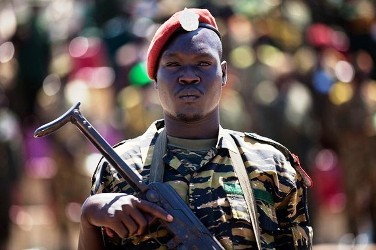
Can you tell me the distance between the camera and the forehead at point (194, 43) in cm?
477

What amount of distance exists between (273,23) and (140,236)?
295 inches

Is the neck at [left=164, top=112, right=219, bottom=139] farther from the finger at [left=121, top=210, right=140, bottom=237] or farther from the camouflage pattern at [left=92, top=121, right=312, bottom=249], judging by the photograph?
the finger at [left=121, top=210, right=140, bottom=237]

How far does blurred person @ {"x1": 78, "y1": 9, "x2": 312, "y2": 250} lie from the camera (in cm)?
469

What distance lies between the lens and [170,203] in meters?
4.62

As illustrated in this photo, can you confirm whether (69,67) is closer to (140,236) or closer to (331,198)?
(331,198)

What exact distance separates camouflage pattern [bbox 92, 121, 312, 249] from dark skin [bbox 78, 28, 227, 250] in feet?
0.28

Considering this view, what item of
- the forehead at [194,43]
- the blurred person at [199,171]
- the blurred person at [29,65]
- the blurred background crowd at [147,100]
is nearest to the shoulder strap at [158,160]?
the blurred person at [199,171]

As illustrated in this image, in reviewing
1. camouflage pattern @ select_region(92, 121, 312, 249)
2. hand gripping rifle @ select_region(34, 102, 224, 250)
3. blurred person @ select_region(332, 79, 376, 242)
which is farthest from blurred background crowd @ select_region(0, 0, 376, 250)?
hand gripping rifle @ select_region(34, 102, 224, 250)

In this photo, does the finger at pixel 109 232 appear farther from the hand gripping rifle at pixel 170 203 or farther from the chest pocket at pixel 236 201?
the chest pocket at pixel 236 201

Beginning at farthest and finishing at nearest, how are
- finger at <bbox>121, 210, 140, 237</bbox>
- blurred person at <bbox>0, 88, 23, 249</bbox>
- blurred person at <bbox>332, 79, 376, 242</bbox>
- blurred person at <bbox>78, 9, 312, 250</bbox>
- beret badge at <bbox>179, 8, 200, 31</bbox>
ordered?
blurred person at <bbox>332, 79, 376, 242</bbox>
blurred person at <bbox>0, 88, 23, 249</bbox>
beret badge at <bbox>179, 8, 200, 31</bbox>
blurred person at <bbox>78, 9, 312, 250</bbox>
finger at <bbox>121, 210, 140, 237</bbox>

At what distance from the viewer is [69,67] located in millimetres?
11820

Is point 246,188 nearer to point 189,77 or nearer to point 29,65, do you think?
point 189,77

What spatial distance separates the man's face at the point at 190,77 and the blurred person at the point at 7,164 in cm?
637

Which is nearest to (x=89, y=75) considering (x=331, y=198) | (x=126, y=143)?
(x=331, y=198)
